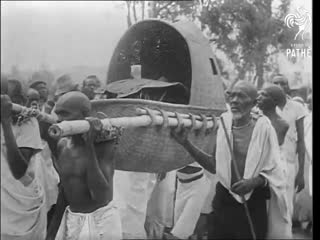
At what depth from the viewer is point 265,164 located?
317 cm

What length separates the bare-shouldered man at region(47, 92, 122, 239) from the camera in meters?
3.07

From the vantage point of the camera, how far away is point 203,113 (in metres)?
3.13

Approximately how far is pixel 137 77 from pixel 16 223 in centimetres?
76

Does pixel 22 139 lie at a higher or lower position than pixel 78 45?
lower

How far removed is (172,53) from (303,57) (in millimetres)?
505

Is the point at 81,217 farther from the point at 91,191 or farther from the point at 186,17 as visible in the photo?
the point at 186,17

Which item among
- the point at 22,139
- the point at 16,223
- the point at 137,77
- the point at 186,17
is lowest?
the point at 16,223

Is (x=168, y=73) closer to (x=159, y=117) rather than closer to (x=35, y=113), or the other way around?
(x=159, y=117)

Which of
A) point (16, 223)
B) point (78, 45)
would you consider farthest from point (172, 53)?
point (16, 223)

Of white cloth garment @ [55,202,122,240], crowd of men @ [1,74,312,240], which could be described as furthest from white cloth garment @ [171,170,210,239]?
white cloth garment @ [55,202,122,240]

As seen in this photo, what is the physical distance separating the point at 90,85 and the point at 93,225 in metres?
0.55

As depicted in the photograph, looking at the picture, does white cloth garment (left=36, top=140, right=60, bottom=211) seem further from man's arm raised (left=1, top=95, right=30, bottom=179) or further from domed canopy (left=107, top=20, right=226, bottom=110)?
domed canopy (left=107, top=20, right=226, bottom=110)

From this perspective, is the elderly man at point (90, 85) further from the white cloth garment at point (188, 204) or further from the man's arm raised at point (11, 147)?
the white cloth garment at point (188, 204)

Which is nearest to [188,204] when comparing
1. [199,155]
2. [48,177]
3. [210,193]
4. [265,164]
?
[210,193]
